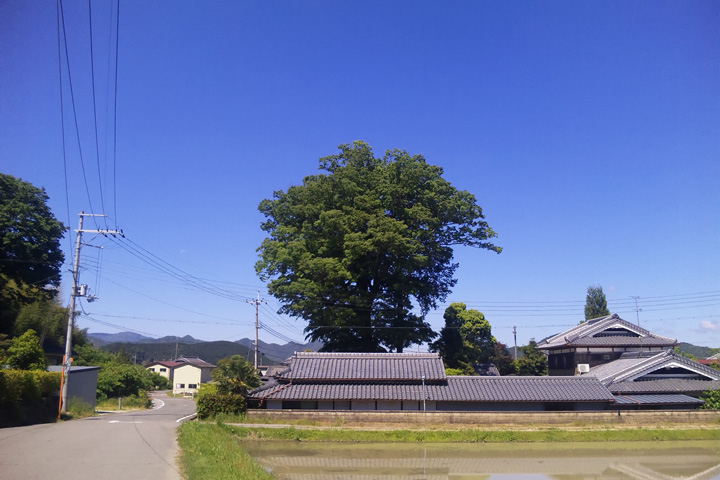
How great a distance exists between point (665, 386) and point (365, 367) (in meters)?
15.6

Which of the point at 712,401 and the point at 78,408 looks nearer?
the point at 78,408

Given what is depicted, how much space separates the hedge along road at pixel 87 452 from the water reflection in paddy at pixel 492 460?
11.3 feet

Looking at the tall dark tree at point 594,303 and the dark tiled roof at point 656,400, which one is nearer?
the dark tiled roof at point 656,400

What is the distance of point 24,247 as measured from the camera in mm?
35812

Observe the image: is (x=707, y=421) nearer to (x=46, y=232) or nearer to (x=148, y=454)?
(x=148, y=454)

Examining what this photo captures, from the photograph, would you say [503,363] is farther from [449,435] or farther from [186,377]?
[186,377]

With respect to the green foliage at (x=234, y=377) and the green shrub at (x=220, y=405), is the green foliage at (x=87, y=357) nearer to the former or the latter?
the green foliage at (x=234, y=377)

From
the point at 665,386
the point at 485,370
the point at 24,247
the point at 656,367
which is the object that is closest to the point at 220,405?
the point at 485,370

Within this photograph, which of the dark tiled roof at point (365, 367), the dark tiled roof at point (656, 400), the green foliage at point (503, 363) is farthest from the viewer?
the green foliage at point (503, 363)

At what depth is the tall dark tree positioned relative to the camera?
60469 mm

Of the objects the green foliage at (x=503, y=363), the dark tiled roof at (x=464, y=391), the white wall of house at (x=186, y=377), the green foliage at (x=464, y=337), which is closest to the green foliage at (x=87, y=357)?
the white wall of house at (x=186, y=377)

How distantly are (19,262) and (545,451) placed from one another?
114 feet

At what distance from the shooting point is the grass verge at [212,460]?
11289 mm

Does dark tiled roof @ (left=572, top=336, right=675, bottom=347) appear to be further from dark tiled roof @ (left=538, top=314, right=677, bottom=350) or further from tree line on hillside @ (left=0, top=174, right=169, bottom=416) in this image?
tree line on hillside @ (left=0, top=174, right=169, bottom=416)
